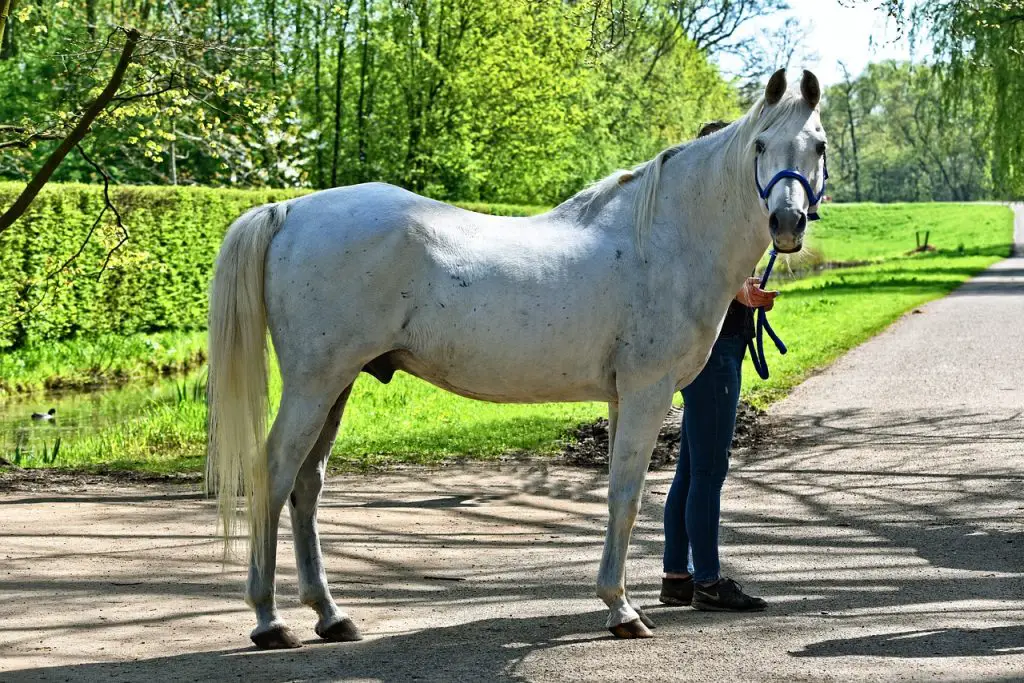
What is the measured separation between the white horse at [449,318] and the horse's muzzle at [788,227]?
0.98 ft

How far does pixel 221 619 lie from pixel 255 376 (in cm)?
123

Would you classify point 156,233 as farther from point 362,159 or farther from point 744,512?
point 744,512

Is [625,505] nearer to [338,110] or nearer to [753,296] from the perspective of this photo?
[753,296]

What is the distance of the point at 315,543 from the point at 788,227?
241 centimetres

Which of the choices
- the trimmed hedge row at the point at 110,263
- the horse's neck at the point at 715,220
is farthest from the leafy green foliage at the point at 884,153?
the horse's neck at the point at 715,220

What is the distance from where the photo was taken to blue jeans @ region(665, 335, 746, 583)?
540cm

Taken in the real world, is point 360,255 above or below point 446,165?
below

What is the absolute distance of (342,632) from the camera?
16.3 ft

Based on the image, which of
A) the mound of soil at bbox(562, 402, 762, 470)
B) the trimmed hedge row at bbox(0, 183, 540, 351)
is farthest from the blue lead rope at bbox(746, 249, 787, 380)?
the trimmed hedge row at bbox(0, 183, 540, 351)

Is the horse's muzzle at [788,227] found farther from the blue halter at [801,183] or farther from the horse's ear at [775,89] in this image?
the horse's ear at [775,89]

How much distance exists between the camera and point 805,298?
26828 mm

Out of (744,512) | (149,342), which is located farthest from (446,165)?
(744,512)

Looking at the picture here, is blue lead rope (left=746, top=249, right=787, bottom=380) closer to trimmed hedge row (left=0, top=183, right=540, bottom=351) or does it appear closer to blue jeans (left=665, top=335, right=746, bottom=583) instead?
blue jeans (left=665, top=335, right=746, bottom=583)

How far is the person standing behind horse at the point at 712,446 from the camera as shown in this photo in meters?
5.38
